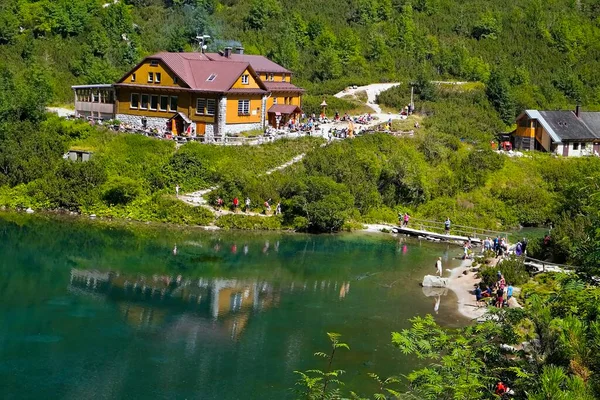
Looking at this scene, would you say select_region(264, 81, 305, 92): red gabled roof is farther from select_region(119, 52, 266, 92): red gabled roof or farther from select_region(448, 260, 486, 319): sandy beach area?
select_region(448, 260, 486, 319): sandy beach area

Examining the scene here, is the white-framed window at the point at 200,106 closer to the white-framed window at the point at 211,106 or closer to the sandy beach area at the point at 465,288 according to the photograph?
the white-framed window at the point at 211,106

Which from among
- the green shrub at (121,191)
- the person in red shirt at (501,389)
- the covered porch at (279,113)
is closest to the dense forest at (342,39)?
the covered porch at (279,113)

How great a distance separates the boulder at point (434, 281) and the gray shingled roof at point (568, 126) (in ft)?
117

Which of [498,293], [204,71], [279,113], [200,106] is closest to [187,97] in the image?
[200,106]

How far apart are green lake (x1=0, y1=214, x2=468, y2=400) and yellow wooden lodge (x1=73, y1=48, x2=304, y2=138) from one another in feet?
43.4

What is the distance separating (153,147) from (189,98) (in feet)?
17.9

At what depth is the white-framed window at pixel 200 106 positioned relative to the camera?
61094 millimetres

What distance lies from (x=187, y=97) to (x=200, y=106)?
1.28 m

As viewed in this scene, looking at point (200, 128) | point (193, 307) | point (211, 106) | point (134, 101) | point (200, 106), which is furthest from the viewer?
point (134, 101)

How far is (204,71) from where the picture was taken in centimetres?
6300

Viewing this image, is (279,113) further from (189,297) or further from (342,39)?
(342,39)

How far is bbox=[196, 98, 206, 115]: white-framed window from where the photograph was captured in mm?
61094

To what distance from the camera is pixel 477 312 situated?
120 feet

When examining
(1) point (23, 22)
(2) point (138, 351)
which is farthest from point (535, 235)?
(1) point (23, 22)
